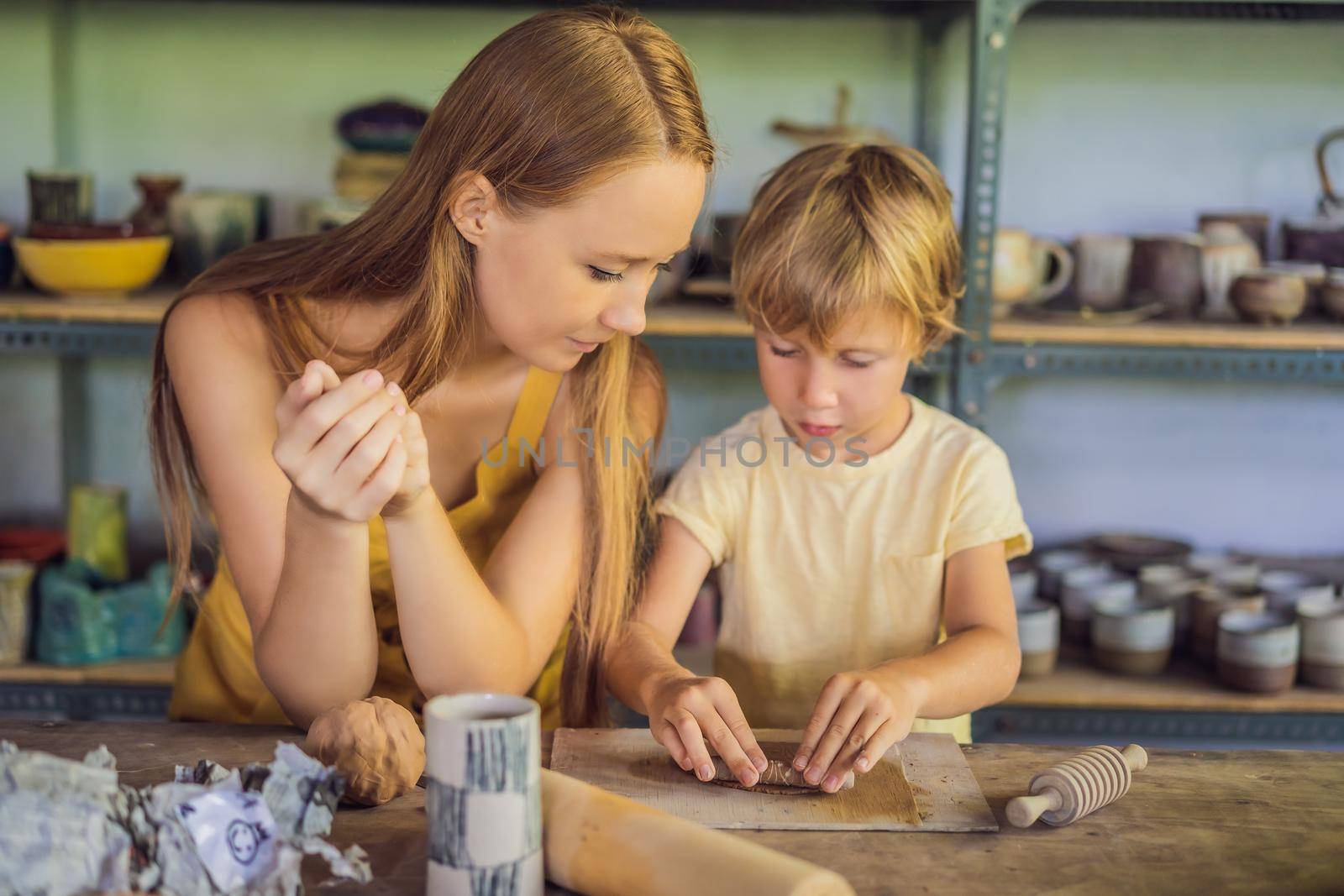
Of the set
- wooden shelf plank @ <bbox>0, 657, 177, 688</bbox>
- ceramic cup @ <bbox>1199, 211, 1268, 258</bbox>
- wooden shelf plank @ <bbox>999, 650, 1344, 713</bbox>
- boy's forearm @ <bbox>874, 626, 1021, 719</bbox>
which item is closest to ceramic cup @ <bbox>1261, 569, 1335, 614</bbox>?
wooden shelf plank @ <bbox>999, 650, 1344, 713</bbox>

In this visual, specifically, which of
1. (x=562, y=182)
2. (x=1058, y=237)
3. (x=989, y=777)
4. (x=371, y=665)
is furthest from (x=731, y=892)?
(x=1058, y=237)

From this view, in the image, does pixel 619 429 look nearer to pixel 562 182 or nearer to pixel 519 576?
pixel 519 576

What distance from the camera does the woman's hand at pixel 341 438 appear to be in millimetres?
786

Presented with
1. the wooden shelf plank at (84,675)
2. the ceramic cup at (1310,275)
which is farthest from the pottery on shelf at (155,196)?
the ceramic cup at (1310,275)

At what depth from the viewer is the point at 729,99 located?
2.06 metres

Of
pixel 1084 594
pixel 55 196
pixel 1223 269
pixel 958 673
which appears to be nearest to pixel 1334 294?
pixel 1223 269

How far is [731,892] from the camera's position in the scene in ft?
2.18

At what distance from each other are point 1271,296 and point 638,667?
1.15 meters

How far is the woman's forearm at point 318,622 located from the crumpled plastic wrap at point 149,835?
0.62ft

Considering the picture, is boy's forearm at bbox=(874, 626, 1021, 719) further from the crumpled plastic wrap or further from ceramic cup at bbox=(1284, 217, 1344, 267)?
ceramic cup at bbox=(1284, 217, 1344, 267)

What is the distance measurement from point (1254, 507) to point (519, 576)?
1.52 m

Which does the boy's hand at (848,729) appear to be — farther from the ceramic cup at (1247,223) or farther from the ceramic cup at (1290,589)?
the ceramic cup at (1247,223)

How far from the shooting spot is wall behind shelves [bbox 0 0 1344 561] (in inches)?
79.6

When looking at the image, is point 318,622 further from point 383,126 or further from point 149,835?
point 383,126
